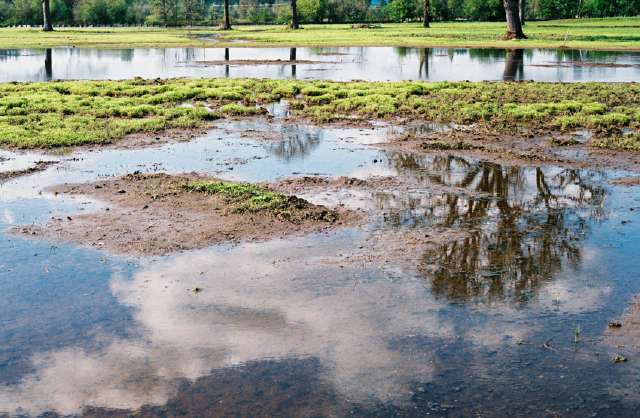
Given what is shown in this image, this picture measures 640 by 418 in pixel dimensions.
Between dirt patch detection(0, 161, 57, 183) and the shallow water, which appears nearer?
the shallow water

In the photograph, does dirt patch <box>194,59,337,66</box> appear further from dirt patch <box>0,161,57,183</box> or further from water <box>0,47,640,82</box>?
dirt patch <box>0,161,57,183</box>

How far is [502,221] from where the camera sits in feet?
40.5

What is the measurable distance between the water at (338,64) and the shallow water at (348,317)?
21586 mm

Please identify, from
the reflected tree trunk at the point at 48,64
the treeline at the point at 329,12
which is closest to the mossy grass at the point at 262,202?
the reflected tree trunk at the point at 48,64

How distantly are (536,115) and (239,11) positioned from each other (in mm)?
131058

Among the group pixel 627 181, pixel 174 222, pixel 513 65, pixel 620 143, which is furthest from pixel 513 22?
pixel 174 222

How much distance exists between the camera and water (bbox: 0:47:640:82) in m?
35.0

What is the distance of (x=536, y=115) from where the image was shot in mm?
21641

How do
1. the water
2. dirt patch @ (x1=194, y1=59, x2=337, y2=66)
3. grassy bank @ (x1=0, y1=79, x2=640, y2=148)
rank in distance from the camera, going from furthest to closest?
dirt patch @ (x1=194, y1=59, x2=337, y2=66) < the water < grassy bank @ (x1=0, y1=79, x2=640, y2=148)

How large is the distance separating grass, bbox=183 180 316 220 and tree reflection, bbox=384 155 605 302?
209 cm

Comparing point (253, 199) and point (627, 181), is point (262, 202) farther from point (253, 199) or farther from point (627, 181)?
point (627, 181)

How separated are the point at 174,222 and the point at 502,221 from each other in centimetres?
541

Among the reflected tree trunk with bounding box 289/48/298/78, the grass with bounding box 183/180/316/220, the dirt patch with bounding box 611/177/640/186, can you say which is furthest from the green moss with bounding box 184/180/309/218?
the reflected tree trunk with bounding box 289/48/298/78

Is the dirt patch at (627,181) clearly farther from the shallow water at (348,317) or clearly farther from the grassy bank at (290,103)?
the grassy bank at (290,103)
